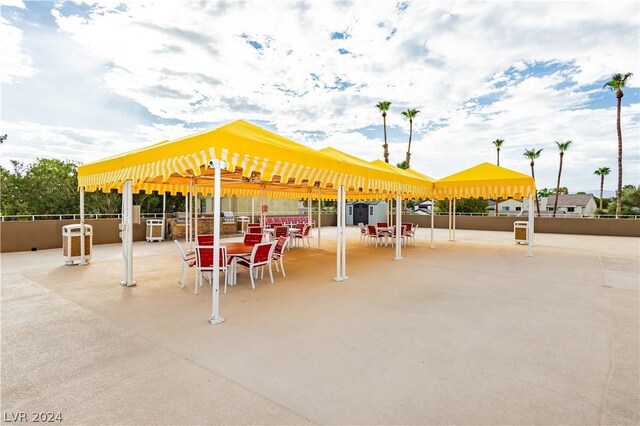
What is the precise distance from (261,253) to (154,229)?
30.5ft

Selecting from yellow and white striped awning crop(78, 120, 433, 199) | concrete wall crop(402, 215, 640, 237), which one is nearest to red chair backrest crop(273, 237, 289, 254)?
yellow and white striped awning crop(78, 120, 433, 199)

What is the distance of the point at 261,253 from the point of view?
18.3 feet

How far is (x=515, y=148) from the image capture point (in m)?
29.7

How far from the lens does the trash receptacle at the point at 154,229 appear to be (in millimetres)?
12617

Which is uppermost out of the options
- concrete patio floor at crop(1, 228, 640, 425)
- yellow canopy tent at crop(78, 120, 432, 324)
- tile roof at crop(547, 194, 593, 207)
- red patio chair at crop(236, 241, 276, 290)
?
tile roof at crop(547, 194, 593, 207)

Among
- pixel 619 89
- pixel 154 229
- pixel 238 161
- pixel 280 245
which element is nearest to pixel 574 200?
pixel 619 89

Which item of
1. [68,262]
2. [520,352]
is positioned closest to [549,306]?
[520,352]

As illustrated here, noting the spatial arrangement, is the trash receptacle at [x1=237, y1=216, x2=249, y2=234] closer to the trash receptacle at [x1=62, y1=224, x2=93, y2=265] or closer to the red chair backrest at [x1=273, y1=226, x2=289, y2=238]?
the red chair backrest at [x1=273, y1=226, x2=289, y2=238]

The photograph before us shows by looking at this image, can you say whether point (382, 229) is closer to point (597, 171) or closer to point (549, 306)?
point (549, 306)

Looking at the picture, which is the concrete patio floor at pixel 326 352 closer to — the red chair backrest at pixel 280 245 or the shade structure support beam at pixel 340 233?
the shade structure support beam at pixel 340 233

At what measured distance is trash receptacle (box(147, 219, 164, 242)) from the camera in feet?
41.4

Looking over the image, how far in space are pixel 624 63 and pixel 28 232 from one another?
→ 30.7 m

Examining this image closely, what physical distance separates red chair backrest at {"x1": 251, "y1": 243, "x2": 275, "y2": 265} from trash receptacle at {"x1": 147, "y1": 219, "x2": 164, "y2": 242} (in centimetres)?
921

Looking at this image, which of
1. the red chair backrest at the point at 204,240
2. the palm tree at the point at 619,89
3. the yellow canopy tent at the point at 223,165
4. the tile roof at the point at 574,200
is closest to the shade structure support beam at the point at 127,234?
the yellow canopy tent at the point at 223,165
